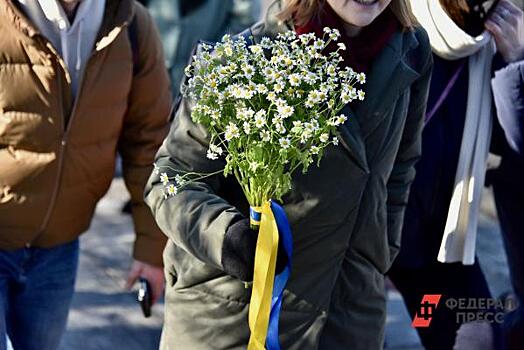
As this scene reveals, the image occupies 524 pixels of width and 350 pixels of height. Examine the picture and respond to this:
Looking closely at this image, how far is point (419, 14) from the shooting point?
3711 millimetres

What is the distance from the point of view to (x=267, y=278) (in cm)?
264

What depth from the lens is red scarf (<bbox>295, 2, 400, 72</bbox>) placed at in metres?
2.89

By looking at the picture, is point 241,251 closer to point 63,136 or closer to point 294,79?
point 294,79

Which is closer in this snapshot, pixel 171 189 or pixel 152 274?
pixel 171 189

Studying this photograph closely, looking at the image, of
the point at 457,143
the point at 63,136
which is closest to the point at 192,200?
the point at 63,136

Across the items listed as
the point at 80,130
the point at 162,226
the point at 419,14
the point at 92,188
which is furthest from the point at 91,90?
the point at 419,14

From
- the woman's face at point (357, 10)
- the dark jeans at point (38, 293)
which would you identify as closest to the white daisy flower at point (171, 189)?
the woman's face at point (357, 10)

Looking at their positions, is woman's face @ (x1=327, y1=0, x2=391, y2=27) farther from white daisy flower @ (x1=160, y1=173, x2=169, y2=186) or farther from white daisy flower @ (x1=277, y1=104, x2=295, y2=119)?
white daisy flower @ (x1=160, y1=173, x2=169, y2=186)

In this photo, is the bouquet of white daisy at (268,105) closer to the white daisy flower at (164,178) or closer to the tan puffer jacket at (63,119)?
the white daisy flower at (164,178)

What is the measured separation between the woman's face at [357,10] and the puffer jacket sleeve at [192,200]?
47cm

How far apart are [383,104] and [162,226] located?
651 millimetres


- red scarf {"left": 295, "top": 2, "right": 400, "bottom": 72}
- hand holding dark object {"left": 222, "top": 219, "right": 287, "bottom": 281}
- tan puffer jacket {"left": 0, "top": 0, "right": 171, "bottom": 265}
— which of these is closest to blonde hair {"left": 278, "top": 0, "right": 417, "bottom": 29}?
red scarf {"left": 295, "top": 2, "right": 400, "bottom": 72}

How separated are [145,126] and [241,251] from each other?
1117 mm

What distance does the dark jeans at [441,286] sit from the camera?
3857 millimetres
